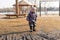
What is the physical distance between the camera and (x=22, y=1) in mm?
24109

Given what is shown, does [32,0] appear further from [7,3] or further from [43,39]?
[43,39]

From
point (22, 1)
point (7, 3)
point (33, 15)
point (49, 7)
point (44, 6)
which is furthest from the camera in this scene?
point (49, 7)

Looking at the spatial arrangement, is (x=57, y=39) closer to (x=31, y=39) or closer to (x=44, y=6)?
(x=31, y=39)

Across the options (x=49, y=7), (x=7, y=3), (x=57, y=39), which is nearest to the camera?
(x=57, y=39)

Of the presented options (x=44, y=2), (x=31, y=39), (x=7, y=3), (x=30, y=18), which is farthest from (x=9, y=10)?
(x=31, y=39)

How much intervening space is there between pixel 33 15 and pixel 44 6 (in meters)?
18.8

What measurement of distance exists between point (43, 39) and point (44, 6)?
21.3 metres

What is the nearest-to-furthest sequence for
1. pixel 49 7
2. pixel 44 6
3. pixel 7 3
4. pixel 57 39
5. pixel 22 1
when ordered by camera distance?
pixel 57 39 < pixel 22 1 < pixel 7 3 < pixel 44 6 < pixel 49 7

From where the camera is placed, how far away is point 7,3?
2692 cm

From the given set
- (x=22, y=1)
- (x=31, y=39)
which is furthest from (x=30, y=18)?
(x=22, y=1)

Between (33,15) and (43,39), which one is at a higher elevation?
(33,15)

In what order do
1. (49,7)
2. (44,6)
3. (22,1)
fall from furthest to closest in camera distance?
(49,7)
(44,6)
(22,1)

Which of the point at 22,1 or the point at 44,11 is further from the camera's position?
the point at 44,11

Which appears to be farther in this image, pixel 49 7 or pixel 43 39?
pixel 49 7
